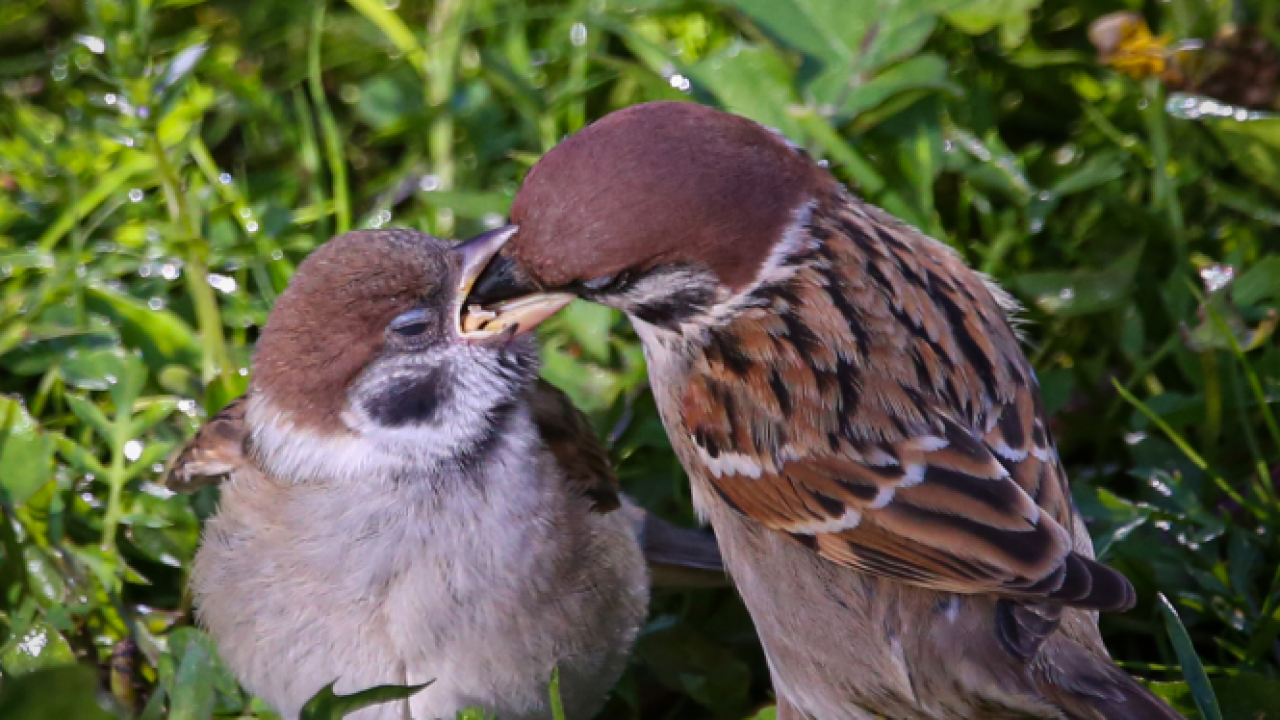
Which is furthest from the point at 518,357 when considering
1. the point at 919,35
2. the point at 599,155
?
the point at 919,35

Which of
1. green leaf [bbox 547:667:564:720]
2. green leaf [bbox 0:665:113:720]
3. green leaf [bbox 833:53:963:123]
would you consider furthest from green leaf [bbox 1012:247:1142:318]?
green leaf [bbox 0:665:113:720]

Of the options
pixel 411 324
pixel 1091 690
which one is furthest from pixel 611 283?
pixel 1091 690

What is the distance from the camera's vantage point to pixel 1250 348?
9.70 feet

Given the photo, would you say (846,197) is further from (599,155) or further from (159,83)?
(159,83)

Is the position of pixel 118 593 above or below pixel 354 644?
below

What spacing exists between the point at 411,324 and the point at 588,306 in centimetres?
87

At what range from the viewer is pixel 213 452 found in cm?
265

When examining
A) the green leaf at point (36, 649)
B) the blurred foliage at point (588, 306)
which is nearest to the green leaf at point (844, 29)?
the blurred foliage at point (588, 306)

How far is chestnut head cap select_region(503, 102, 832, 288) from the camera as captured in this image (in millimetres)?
2232

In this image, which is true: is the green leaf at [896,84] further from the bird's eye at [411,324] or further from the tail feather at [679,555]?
the bird's eye at [411,324]

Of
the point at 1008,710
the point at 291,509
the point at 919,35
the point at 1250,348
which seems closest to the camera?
the point at 1008,710

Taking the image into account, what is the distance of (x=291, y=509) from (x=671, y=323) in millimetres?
704

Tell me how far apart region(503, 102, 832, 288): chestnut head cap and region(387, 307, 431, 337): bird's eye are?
0.55 ft

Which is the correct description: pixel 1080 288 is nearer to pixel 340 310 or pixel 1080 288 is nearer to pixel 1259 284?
pixel 1259 284
